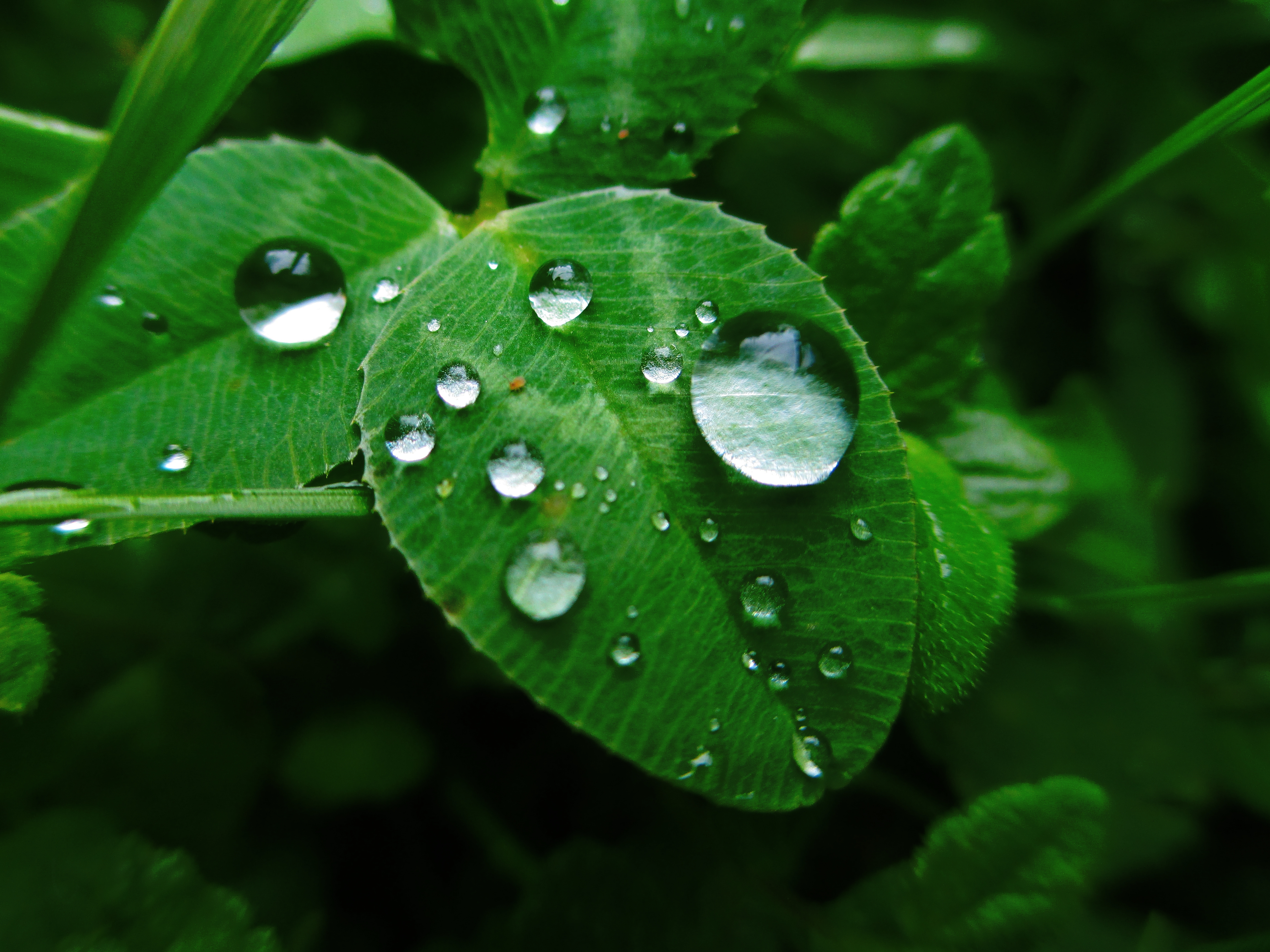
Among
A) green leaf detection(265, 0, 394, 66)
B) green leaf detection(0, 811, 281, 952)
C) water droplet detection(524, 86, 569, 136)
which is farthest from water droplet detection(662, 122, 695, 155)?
green leaf detection(0, 811, 281, 952)

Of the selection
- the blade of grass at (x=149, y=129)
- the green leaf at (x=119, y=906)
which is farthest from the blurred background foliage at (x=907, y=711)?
the blade of grass at (x=149, y=129)

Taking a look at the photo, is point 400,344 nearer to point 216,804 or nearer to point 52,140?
point 52,140

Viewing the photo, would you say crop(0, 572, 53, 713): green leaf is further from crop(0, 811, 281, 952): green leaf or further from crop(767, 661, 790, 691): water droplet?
crop(767, 661, 790, 691): water droplet

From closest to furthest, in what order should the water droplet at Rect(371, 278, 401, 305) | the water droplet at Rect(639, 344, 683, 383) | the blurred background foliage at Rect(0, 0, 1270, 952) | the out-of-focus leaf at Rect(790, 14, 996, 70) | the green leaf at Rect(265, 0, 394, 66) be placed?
1. the water droplet at Rect(639, 344, 683, 383)
2. the water droplet at Rect(371, 278, 401, 305)
3. the blurred background foliage at Rect(0, 0, 1270, 952)
4. the green leaf at Rect(265, 0, 394, 66)
5. the out-of-focus leaf at Rect(790, 14, 996, 70)

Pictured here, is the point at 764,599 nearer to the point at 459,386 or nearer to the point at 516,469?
the point at 516,469

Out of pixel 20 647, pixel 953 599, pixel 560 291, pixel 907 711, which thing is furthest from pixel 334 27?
pixel 907 711

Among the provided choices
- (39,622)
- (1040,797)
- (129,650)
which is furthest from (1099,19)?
(129,650)

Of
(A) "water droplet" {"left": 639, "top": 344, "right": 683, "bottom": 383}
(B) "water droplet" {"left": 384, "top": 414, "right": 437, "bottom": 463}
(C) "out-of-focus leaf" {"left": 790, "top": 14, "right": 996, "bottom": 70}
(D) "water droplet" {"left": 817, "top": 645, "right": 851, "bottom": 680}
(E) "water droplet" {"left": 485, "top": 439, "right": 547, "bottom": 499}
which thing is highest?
(C) "out-of-focus leaf" {"left": 790, "top": 14, "right": 996, "bottom": 70}
